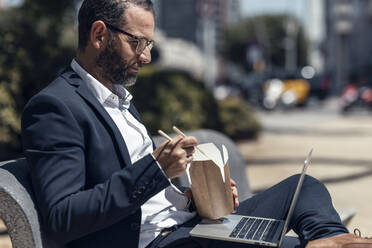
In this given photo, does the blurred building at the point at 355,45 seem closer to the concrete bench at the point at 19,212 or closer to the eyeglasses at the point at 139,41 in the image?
the eyeglasses at the point at 139,41

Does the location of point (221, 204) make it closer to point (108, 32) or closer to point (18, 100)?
point (108, 32)

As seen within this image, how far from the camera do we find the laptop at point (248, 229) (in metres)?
1.93

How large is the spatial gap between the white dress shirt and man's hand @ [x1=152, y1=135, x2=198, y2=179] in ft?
0.89

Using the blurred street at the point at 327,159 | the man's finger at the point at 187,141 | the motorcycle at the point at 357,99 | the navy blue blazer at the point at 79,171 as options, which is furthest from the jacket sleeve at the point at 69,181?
the motorcycle at the point at 357,99

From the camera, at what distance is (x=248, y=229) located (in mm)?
2055

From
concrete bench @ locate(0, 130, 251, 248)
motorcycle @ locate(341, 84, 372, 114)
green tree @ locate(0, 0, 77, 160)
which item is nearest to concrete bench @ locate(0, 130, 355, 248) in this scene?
concrete bench @ locate(0, 130, 251, 248)

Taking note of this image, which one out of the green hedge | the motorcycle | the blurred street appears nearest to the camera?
the blurred street

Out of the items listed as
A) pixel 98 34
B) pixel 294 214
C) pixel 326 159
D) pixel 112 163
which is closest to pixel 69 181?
pixel 112 163

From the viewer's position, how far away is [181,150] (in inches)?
71.1

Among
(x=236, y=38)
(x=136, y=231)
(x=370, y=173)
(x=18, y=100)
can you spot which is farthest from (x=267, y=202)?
(x=236, y=38)

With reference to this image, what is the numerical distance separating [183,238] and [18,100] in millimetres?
6367

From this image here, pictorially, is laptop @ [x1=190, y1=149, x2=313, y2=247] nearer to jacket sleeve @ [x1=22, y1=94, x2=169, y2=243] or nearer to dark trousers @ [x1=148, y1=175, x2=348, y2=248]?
dark trousers @ [x1=148, y1=175, x2=348, y2=248]

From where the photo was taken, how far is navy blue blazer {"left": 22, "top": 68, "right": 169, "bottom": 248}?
1774 mm

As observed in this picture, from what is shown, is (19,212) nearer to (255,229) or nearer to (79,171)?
(79,171)
